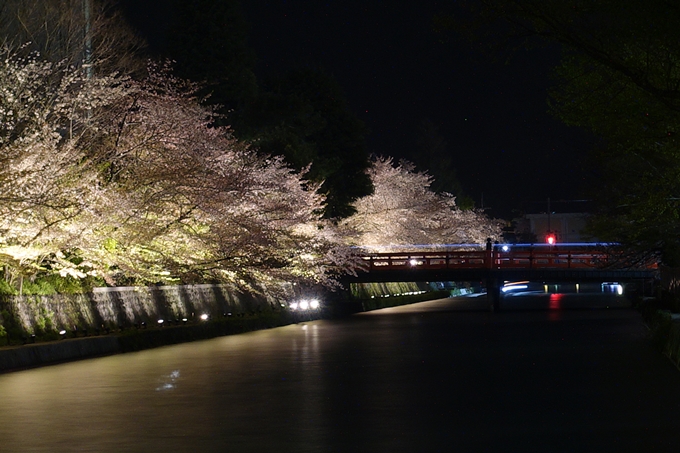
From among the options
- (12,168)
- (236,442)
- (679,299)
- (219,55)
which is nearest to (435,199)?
(219,55)

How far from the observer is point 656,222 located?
137 feet

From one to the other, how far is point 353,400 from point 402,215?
222 feet

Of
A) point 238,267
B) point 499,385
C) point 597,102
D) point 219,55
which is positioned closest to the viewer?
point 499,385

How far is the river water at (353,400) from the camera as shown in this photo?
11.8 meters

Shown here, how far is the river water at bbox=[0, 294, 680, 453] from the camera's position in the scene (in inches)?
464

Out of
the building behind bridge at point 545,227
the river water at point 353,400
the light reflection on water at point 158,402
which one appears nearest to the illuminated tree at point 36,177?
the river water at point 353,400

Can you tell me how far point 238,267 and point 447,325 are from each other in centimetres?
875

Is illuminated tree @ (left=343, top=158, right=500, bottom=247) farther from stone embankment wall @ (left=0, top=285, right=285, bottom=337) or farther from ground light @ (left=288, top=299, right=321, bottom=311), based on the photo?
stone embankment wall @ (left=0, top=285, right=285, bottom=337)

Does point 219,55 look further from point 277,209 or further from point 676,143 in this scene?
point 676,143

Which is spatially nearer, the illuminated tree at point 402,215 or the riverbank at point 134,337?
the riverbank at point 134,337

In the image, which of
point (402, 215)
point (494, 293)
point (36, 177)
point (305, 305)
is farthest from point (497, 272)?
point (36, 177)

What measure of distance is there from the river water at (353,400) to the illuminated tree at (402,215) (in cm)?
4873

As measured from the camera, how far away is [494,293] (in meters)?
61.6

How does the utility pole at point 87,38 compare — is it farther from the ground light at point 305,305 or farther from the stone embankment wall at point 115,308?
the ground light at point 305,305
